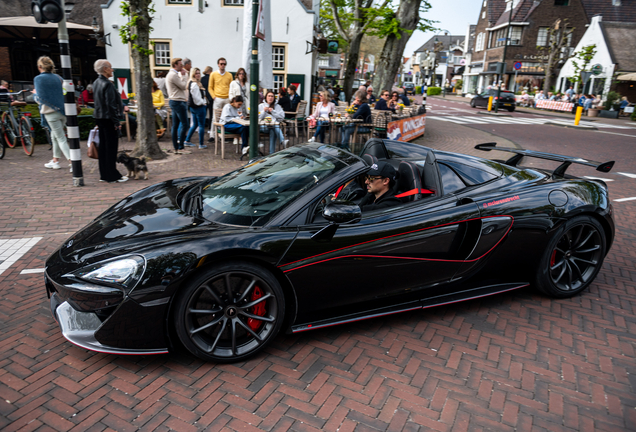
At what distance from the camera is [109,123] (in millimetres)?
7109

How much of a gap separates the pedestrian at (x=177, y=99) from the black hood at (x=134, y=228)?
667 centimetres

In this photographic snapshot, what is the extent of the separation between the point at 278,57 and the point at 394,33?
430 cm

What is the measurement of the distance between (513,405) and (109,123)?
6.79 meters

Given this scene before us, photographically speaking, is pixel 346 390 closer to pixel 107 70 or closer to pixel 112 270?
pixel 112 270

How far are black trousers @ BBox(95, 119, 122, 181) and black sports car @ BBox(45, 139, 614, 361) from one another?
3.70 meters

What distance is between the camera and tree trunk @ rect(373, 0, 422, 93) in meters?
15.3

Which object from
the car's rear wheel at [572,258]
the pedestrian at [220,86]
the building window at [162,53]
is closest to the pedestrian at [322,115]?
the pedestrian at [220,86]

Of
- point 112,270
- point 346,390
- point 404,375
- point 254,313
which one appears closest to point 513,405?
point 404,375

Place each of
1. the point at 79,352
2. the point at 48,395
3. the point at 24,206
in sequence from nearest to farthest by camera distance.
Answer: the point at 48,395 < the point at 79,352 < the point at 24,206

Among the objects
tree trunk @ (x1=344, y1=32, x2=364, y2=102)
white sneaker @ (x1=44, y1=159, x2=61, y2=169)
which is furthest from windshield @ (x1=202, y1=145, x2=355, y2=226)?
tree trunk @ (x1=344, y1=32, x2=364, y2=102)

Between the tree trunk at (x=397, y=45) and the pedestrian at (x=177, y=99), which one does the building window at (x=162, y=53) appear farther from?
the tree trunk at (x=397, y=45)

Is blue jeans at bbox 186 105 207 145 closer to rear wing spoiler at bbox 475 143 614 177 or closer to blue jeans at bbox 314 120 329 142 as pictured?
blue jeans at bbox 314 120 329 142

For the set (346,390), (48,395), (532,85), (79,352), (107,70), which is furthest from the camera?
(532,85)

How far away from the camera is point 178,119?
1017 centimetres
